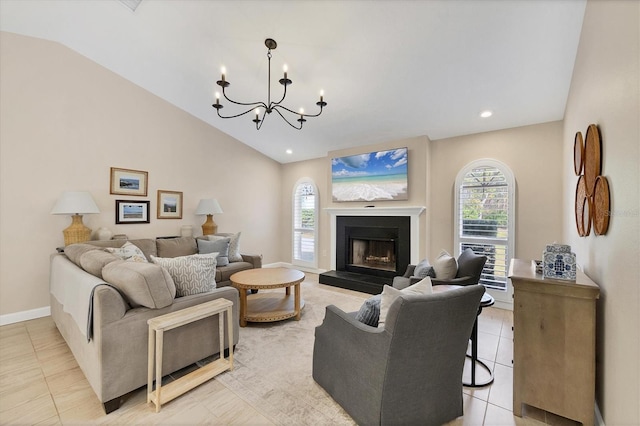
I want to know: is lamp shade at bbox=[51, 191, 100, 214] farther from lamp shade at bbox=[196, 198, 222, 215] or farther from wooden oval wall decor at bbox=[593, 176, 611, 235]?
wooden oval wall decor at bbox=[593, 176, 611, 235]

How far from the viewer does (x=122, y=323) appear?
1.84 m

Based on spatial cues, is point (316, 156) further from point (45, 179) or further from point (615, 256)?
point (615, 256)

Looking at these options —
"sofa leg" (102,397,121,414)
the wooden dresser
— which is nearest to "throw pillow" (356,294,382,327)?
the wooden dresser

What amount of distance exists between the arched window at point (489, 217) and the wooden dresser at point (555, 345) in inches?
85.4

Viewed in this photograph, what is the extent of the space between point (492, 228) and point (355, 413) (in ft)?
11.2

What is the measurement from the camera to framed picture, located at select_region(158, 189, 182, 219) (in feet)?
15.2

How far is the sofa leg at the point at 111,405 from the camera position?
5.88 ft

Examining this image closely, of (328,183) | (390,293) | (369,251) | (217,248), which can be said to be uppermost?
(328,183)

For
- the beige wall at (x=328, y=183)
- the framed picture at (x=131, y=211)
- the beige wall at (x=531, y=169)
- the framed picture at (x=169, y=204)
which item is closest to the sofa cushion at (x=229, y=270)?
the framed picture at (x=169, y=204)

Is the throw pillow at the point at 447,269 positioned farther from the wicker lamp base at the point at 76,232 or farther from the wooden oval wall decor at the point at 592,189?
the wicker lamp base at the point at 76,232

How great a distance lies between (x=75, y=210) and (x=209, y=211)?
1.87 meters

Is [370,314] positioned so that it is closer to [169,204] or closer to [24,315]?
[169,204]

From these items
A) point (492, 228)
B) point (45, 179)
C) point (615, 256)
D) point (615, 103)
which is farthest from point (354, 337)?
point (45, 179)

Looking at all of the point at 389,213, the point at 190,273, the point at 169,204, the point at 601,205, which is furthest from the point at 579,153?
the point at 169,204
